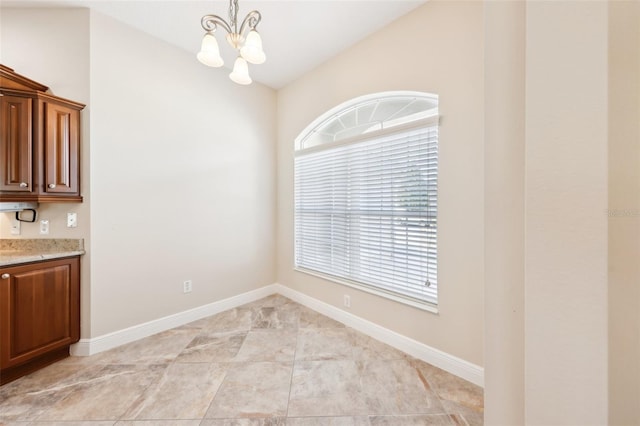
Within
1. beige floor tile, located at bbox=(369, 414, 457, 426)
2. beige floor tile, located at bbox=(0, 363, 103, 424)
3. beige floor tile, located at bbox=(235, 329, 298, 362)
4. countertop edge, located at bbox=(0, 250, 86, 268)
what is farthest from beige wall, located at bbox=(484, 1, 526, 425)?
countertop edge, located at bbox=(0, 250, 86, 268)

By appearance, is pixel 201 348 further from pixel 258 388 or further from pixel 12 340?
pixel 12 340

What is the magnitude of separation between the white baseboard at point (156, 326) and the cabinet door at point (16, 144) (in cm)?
140

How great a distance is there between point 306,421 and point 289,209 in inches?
94.5

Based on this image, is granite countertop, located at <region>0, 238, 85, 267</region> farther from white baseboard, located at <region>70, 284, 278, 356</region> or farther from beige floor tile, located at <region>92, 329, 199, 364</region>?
beige floor tile, located at <region>92, 329, 199, 364</region>

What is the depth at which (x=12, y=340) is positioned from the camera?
1.72m

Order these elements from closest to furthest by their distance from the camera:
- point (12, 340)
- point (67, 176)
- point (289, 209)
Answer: point (12, 340) < point (67, 176) < point (289, 209)

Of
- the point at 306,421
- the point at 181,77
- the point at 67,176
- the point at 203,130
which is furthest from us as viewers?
the point at 203,130

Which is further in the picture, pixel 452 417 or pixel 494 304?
pixel 452 417

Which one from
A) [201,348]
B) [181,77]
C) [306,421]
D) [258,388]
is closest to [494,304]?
[306,421]

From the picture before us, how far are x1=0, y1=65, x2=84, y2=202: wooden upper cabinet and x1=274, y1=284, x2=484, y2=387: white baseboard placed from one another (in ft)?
8.80

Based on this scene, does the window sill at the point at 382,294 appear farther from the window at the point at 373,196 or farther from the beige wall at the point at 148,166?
the beige wall at the point at 148,166

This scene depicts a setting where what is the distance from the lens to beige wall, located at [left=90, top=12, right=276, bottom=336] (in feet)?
7.18

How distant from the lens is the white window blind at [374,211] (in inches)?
82.4

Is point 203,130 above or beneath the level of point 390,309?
above
